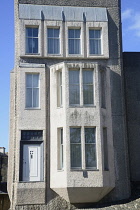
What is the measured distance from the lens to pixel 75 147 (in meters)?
20.7

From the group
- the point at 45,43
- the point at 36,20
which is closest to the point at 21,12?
the point at 36,20

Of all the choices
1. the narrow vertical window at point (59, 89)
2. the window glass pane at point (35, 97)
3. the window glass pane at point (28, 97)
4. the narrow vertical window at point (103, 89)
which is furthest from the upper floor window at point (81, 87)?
the window glass pane at point (28, 97)

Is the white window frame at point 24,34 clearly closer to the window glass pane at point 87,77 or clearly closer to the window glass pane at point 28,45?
the window glass pane at point 28,45

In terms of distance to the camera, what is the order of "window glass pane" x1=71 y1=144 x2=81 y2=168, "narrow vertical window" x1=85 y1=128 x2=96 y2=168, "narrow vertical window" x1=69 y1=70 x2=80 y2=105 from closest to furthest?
"window glass pane" x1=71 y1=144 x2=81 y2=168, "narrow vertical window" x1=85 y1=128 x2=96 y2=168, "narrow vertical window" x1=69 y1=70 x2=80 y2=105

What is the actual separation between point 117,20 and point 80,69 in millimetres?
4884

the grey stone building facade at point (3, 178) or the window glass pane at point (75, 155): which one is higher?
the window glass pane at point (75, 155)

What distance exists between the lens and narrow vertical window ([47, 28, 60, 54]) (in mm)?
23031

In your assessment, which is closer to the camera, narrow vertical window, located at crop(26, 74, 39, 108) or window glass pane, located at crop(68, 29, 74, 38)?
narrow vertical window, located at crop(26, 74, 39, 108)

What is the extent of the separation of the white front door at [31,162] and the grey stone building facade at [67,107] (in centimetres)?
6

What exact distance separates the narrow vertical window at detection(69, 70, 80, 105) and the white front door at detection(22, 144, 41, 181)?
339 centimetres

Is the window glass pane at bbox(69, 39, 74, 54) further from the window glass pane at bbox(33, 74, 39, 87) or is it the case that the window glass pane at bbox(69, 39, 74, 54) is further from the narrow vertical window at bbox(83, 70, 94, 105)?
the window glass pane at bbox(33, 74, 39, 87)

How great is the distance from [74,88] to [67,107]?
1.29 metres

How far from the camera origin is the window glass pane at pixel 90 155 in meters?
20.6

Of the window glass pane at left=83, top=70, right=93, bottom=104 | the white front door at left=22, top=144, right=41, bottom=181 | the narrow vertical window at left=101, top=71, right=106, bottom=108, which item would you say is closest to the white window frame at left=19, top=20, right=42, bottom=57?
the window glass pane at left=83, top=70, right=93, bottom=104
